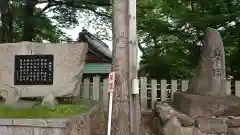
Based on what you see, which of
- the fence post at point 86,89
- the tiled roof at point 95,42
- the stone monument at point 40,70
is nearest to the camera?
the stone monument at point 40,70

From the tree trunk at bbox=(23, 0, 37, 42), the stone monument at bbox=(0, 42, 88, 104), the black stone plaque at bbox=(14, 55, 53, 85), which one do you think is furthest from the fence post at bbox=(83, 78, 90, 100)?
the tree trunk at bbox=(23, 0, 37, 42)

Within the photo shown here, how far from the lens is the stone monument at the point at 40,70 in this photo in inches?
272

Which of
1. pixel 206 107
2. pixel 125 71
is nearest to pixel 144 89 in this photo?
pixel 206 107

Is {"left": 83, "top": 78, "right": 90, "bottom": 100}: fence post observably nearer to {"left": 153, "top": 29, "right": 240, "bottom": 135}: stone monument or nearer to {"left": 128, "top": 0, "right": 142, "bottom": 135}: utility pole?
{"left": 153, "top": 29, "right": 240, "bottom": 135}: stone monument

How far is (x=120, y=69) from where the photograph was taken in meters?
5.79

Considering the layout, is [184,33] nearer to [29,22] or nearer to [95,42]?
[29,22]

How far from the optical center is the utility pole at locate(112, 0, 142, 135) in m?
5.71

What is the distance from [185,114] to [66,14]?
21.2 feet

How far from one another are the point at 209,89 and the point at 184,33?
285 cm

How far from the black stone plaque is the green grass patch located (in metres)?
0.97

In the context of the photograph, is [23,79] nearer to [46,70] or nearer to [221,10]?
[46,70]

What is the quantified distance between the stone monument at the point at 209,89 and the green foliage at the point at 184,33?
1828mm

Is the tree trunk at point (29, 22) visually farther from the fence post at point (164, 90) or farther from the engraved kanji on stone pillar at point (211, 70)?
the engraved kanji on stone pillar at point (211, 70)

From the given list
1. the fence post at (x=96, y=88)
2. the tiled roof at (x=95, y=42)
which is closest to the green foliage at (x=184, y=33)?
the fence post at (x=96, y=88)
